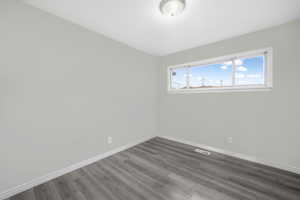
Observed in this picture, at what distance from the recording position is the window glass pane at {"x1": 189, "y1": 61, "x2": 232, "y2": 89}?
2.49 m

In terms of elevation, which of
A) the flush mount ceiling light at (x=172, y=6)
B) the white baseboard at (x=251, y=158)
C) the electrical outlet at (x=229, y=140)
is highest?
the flush mount ceiling light at (x=172, y=6)

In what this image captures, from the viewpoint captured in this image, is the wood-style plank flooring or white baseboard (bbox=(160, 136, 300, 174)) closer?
the wood-style plank flooring

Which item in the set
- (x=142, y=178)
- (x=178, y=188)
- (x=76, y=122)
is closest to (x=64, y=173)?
(x=76, y=122)

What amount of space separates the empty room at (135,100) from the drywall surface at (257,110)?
Result: 2cm

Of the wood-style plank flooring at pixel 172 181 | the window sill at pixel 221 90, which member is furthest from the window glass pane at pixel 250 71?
the wood-style plank flooring at pixel 172 181

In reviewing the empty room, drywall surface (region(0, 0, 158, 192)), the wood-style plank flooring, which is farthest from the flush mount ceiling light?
the wood-style plank flooring

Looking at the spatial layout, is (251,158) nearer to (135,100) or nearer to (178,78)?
(178,78)

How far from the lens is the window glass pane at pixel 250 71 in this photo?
2133 millimetres

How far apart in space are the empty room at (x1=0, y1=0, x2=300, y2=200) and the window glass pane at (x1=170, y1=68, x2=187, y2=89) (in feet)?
1.08

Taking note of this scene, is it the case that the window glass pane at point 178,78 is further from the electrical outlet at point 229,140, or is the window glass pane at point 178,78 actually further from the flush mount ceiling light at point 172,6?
the flush mount ceiling light at point 172,6

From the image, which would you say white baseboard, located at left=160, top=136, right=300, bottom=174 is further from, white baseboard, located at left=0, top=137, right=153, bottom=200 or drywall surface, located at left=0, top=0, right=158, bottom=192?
white baseboard, located at left=0, top=137, right=153, bottom=200

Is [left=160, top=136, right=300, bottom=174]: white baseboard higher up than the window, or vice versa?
the window

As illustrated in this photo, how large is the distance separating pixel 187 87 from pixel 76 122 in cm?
256

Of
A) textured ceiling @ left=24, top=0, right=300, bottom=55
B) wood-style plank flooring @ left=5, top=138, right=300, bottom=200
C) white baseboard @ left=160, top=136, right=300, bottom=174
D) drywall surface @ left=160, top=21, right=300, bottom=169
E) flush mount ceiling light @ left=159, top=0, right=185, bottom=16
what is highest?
textured ceiling @ left=24, top=0, right=300, bottom=55
